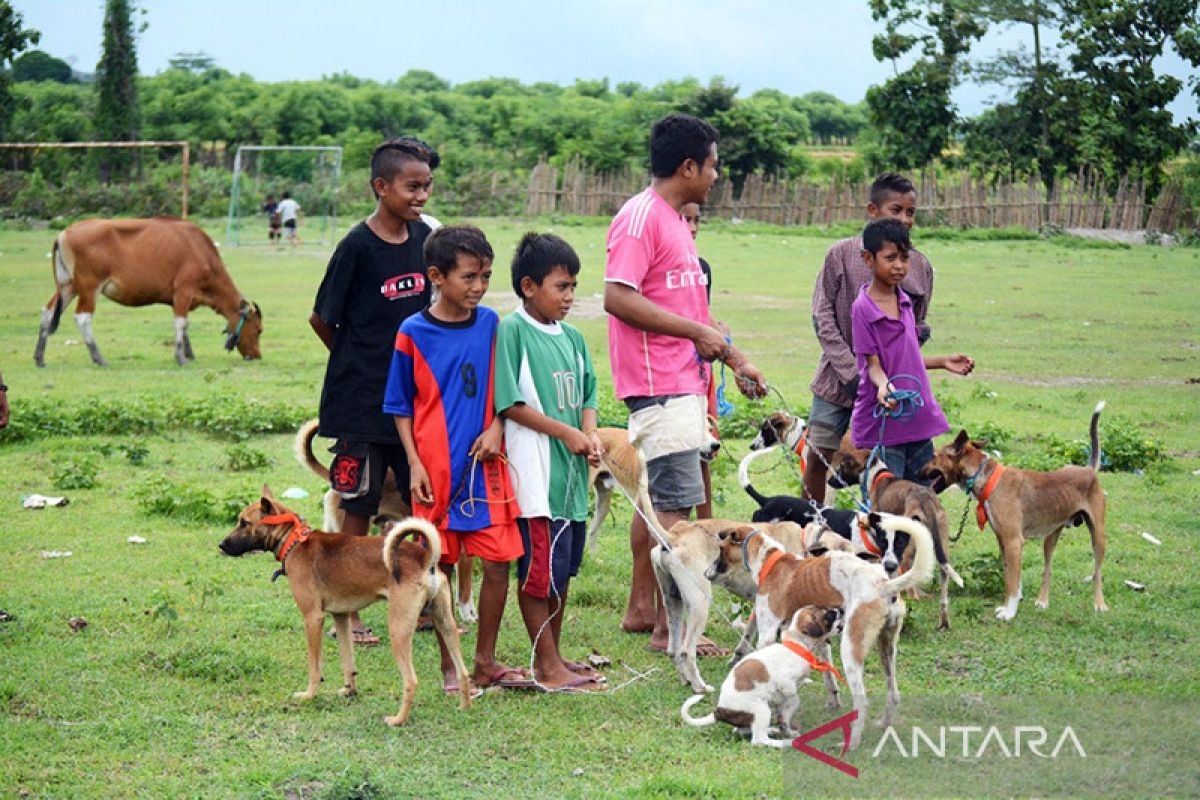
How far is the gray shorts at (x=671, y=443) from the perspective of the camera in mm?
6281

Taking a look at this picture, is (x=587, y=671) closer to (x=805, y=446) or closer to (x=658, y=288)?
(x=658, y=288)

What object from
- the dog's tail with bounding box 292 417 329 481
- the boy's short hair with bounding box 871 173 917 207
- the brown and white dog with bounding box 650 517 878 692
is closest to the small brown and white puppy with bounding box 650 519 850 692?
the brown and white dog with bounding box 650 517 878 692

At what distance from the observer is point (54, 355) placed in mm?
17703

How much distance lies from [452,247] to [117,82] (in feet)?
162

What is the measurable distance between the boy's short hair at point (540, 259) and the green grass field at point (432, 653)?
A: 184cm

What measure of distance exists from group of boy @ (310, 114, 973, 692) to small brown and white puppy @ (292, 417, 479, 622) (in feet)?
0.55

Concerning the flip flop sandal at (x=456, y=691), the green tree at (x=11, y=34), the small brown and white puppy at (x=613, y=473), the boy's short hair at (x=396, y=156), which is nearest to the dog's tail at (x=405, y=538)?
the flip flop sandal at (x=456, y=691)

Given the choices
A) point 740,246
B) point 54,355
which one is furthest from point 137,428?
point 740,246

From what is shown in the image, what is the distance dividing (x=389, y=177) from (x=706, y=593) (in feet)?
8.04

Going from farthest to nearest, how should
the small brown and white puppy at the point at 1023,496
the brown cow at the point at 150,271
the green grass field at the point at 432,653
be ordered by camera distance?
1. the brown cow at the point at 150,271
2. the small brown and white puppy at the point at 1023,496
3. the green grass field at the point at 432,653

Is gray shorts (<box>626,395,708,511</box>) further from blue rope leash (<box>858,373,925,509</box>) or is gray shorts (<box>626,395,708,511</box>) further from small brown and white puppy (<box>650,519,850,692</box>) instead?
blue rope leash (<box>858,373,925,509</box>)

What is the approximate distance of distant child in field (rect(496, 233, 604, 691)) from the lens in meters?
5.89

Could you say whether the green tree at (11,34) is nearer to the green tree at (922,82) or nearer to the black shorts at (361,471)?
the green tree at (922,82)

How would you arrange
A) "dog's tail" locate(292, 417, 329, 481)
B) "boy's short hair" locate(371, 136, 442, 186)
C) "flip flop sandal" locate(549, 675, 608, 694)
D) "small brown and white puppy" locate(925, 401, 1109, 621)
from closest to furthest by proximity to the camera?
"flip flop sandal" locate(549, 675, 608, 694) → "boy's short hair" locate(371, 136, 442, 186) → "dog's tail" locate(292, 417, 329, 481) → "small brown and white puppy" locate(925, 401, 1109, 621)
